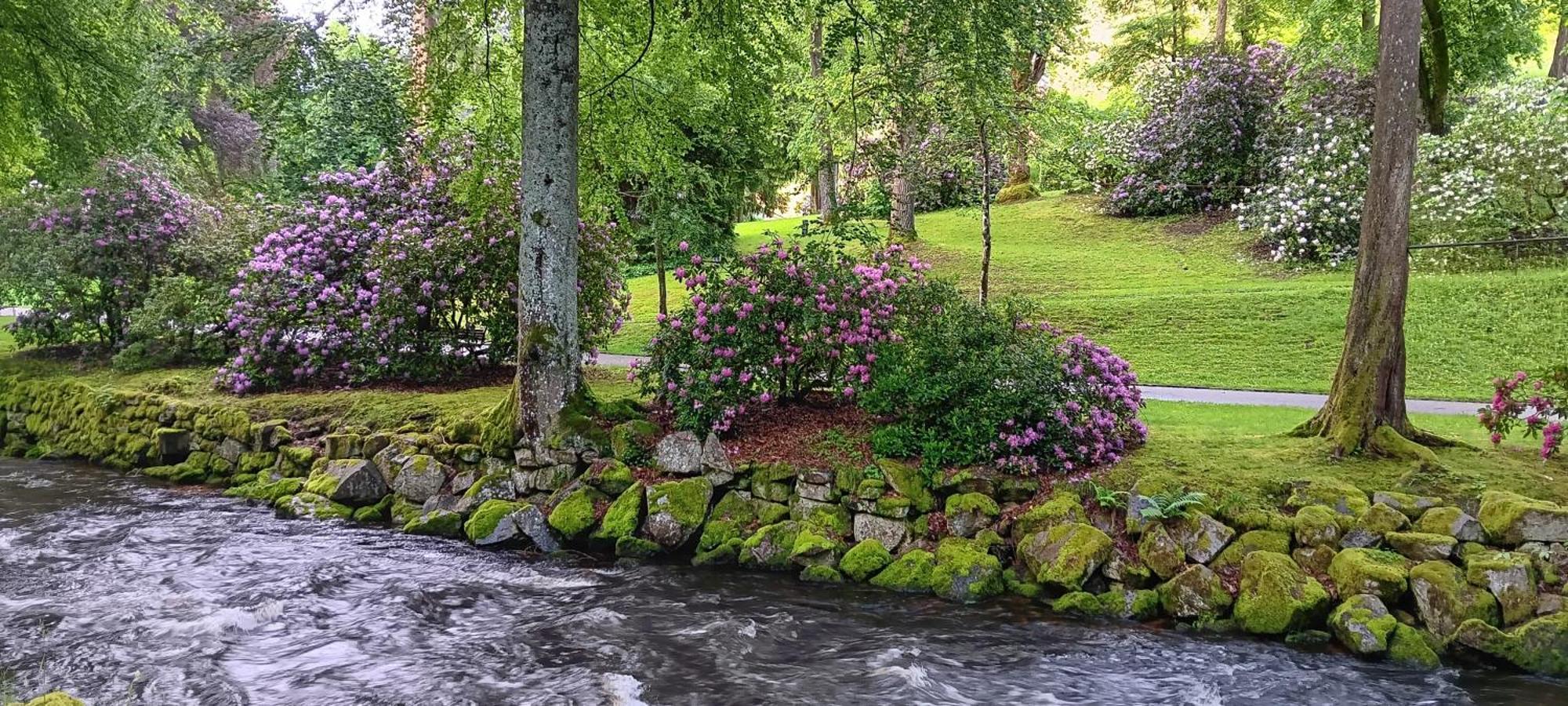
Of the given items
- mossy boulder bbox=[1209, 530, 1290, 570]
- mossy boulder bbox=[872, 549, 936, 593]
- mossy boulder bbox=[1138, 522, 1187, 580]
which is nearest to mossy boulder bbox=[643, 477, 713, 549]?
mossy boulder bbox=[872, 549, 936, 593]

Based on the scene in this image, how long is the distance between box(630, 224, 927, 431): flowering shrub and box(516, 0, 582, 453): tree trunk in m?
0.94

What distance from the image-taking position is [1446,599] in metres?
5.84

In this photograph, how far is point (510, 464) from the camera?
8.98 metres

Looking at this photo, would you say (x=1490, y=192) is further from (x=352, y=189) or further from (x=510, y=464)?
(x=352, y=189)

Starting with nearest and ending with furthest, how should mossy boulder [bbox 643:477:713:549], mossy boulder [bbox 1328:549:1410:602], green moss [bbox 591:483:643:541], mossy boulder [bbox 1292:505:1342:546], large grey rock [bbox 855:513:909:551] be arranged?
mossy boulder [bbox 1328:549:1410:602], mossy boulder [bbox 1292:505:1342:546], large grey rock [bbox 855:513:909:551], mossy boulder [bbox 643:477:713:549], green moss [bbox 591:483:643:541]

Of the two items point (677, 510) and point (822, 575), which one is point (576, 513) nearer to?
point (677, 510)

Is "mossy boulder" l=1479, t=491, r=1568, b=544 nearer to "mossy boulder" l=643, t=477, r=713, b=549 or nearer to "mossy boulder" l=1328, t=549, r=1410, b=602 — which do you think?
"mossy boulder" l=1328, t=549, r=1410, b=602

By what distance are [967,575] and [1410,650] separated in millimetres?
2788

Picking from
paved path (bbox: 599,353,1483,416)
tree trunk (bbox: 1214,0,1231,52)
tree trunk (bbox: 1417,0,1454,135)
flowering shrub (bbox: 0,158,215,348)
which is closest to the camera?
paved path (bbox: 599,353,1483,416)

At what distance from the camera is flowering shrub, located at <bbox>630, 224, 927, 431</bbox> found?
8648mm

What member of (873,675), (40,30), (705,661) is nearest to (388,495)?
(705,661)

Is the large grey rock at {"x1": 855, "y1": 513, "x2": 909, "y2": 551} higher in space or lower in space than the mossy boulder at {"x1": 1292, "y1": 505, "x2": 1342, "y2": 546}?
lower

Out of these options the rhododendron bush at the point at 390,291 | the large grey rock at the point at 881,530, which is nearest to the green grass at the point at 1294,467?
the large grey rock at the point at 881,530

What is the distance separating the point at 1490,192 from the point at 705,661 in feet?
48.1
